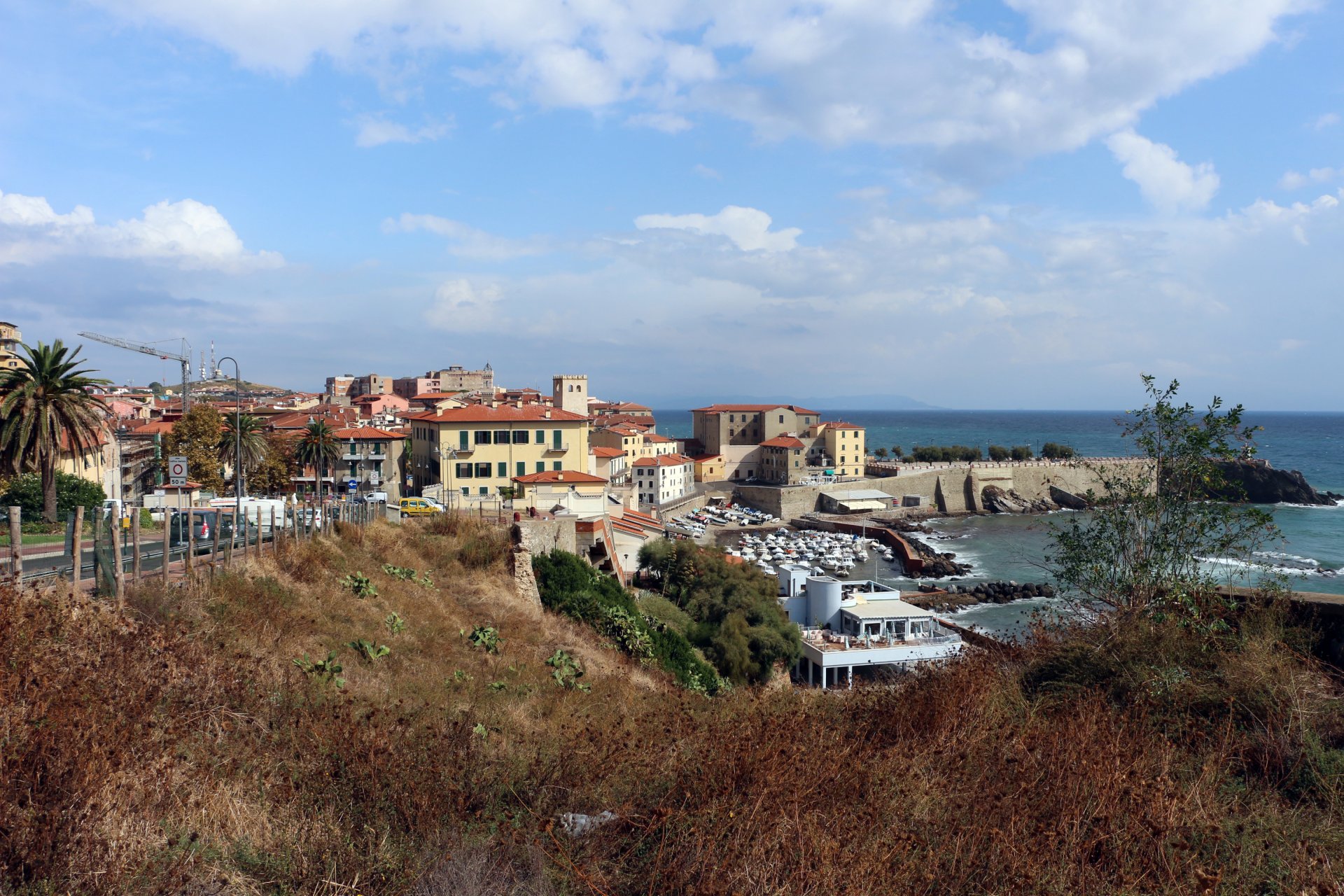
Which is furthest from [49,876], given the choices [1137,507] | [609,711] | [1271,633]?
[1137,507]

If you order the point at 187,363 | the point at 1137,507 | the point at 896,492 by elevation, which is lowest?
the point at 896,492

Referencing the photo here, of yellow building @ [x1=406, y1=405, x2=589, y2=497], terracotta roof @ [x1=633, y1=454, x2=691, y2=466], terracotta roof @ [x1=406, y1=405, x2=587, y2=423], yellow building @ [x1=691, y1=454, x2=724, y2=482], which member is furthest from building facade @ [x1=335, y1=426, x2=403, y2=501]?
yellow building @ [x1=691, y1=454, x2=724, y2=482]

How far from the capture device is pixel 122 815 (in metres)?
3.74

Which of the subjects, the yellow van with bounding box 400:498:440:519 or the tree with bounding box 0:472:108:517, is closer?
the tree with bounding box 0:472:108:517

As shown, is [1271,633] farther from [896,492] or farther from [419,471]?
[896,492]

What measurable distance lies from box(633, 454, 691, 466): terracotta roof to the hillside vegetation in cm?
6311

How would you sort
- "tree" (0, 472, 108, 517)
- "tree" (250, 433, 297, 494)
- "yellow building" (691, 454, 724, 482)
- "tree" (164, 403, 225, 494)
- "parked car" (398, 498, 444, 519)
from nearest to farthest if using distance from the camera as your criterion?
"tree" (0, 472, 108, 517) < "parked car" (398, 498, 444, 519) < "tree" (164, 403, 225, 494) < "tree" (250, 433, 297, 494) < "yellow building" (691, 454, 724, 482)

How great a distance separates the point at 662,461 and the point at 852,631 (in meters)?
46.4

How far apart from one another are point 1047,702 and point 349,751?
17.4 ft

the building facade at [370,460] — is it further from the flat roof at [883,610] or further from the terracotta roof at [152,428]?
the flat roof at [883,610]

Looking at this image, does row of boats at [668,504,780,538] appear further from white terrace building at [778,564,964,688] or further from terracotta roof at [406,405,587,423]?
white terrace building at [778,564,964,688]

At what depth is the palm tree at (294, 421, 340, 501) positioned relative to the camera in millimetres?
37312

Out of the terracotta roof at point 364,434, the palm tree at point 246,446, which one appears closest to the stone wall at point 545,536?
the palm tree at point 246,446

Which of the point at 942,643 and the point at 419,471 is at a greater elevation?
the point at 419,471
